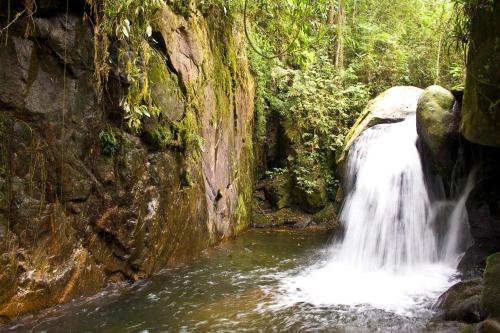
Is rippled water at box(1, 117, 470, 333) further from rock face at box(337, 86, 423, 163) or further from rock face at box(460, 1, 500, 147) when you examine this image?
rock face at box(460, 1, 500, 147)

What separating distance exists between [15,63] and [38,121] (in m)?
0.68

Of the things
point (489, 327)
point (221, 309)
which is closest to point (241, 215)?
point (221, 309)

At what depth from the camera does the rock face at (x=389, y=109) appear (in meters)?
10.2

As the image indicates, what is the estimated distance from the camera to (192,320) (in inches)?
197

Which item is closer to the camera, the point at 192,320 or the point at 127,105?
the point at 192,320

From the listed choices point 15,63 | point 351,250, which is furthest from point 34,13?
point 351,250

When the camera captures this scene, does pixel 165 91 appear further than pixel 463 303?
Yes

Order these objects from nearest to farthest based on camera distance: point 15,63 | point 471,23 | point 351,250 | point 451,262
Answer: point 15,63 → point 471,23 → point 451,262 → point 351,250

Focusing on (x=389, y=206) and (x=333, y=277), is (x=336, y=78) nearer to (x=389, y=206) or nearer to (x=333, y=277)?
(x=389, y=206)

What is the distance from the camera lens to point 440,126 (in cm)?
749

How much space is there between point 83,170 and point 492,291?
189 inches

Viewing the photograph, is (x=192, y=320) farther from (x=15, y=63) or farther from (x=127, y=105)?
(x=15, y=63)

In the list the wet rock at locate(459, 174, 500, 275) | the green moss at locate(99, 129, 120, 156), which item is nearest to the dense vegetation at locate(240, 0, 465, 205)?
the wet rock at locate(459, 174, 500, 275)

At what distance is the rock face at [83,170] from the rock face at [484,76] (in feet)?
14.6
